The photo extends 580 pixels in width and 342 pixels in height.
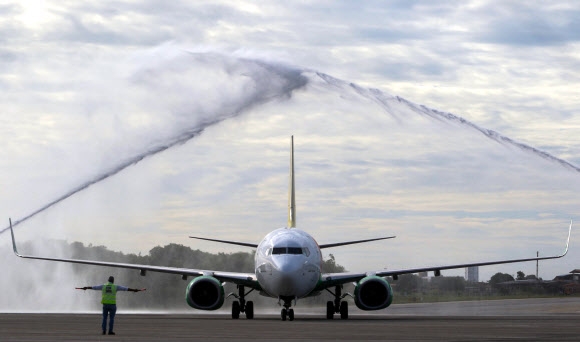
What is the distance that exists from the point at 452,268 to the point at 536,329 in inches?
699

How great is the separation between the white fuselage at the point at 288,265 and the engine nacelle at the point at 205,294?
9.71ft

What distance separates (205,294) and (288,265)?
21.5 ft

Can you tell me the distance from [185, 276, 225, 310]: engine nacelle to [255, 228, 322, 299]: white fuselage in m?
2.96

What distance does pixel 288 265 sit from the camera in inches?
1800

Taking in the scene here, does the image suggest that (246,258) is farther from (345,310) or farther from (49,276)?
(345,310)

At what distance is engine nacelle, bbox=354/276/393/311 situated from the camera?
49.6m

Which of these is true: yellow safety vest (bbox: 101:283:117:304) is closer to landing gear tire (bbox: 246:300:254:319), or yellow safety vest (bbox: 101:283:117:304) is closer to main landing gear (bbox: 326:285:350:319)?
landing gear tire (bbox: 246:300:254:319)

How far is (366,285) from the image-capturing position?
1966 inches

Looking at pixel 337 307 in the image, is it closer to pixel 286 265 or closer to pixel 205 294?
pixel 205 294

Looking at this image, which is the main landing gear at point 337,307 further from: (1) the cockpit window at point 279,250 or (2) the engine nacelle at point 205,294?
(2) the engine nacelle at point 205,294

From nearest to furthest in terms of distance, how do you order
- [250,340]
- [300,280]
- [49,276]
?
[250,340] → [300,280] → [49,276]

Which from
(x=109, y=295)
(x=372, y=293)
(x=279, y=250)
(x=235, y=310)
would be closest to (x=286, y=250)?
(x=279, y=250)

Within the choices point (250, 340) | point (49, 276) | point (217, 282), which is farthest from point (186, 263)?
point (250, 340)

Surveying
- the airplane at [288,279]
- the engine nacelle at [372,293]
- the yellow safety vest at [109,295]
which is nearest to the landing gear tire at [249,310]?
the airplane at [288,279]
